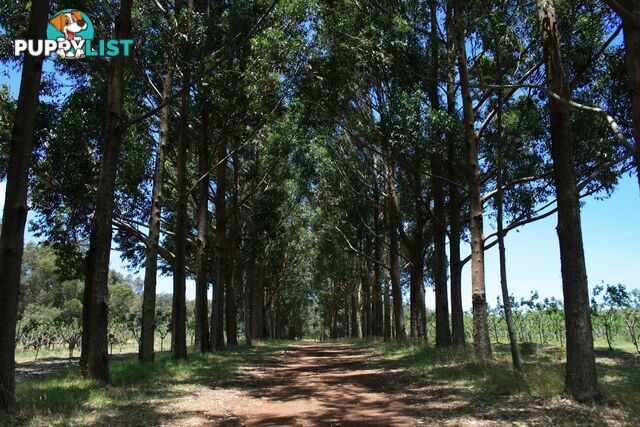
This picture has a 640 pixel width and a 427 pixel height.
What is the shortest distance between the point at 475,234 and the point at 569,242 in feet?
14.7

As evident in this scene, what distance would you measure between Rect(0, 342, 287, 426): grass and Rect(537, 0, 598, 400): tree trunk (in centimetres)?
616

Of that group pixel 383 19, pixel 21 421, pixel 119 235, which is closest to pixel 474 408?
pixel 21 421

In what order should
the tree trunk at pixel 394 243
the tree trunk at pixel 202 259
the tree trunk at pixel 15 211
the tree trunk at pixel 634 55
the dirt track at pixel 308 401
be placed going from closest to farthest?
1. the tree trunk at pixel 634 55
2. the tree trunk at pixel 15 211
3. the dirt track at pixel 308 401
4. the tree trunk at pixel 202 259
5. the tree trunk at pixel 394 243

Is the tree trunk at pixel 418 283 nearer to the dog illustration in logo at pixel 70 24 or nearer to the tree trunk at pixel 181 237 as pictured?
the tree trunk at pixel 181 237

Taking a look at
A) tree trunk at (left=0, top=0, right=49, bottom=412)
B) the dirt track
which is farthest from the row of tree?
the dirt track

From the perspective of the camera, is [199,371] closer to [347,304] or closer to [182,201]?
Answer: [182,201]

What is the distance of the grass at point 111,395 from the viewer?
21.4 feet

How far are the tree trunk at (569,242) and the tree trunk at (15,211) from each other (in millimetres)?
7943

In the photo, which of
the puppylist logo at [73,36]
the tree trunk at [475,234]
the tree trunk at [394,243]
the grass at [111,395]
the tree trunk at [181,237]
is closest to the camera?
the grass at [111,395]

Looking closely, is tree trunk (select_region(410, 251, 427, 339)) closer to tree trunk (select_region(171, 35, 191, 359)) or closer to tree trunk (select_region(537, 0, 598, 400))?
tree trunk (select_region(171, 35, 191, 359))

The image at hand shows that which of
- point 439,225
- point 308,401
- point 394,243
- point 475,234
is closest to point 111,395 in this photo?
point 308,401

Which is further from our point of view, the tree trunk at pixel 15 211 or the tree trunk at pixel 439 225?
the tree trunk at pixel 439 225

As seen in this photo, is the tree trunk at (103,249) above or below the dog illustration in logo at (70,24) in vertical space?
below

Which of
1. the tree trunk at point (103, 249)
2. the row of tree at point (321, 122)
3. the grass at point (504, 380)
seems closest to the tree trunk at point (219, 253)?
the row of tree at point (321, 122)
